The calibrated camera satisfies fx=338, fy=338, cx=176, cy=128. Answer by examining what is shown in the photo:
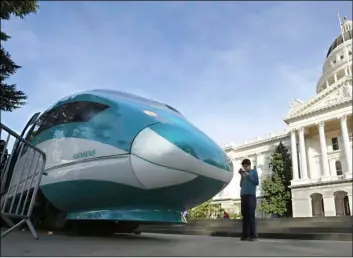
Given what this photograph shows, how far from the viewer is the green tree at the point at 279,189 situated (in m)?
46.7

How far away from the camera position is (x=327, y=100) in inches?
1842

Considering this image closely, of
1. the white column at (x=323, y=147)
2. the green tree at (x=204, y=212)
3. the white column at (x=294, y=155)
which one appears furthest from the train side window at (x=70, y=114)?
the white column at (x=323, y=147)

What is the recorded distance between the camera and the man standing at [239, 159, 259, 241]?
590 centimetres

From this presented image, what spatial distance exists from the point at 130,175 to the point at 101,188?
53 centimetres

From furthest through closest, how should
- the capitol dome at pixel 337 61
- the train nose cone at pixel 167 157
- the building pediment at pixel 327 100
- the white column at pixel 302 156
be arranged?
the capitol dome at pixel 337 61 → the white column at pixel 302 156 → the building pediment at pixel 327 100 → the train nose cone at pixel 167 157

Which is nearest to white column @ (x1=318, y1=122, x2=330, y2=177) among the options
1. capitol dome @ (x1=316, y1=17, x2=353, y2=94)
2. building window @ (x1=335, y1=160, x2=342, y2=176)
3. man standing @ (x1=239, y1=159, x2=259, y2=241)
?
building window @ (x1=335, y1=160, x2=342, y2=176)

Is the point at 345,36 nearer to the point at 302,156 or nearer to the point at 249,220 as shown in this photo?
the point at 302,156

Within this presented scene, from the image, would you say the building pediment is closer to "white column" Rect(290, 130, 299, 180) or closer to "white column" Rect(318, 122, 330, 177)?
"white column" Rect(318, 122, 330, 177)

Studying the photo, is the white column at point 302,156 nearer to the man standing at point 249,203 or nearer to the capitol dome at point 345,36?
Result: the capitol dome at point 345,36

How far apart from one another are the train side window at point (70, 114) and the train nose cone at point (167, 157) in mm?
1030

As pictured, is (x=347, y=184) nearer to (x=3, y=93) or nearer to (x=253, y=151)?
(x=253, y=151)

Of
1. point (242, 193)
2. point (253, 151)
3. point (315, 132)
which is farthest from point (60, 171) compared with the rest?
point (253, 151)

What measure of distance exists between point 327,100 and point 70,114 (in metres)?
47.4

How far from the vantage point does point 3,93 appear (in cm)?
1090
